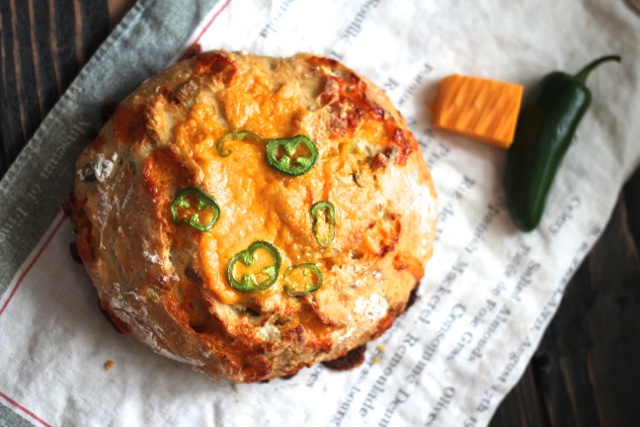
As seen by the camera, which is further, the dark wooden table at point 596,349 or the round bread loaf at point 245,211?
the dark wooden table at point 596,349

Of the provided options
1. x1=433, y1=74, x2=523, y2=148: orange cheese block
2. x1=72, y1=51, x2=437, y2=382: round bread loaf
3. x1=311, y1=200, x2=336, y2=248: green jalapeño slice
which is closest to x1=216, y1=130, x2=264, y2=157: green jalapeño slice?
x1=72, y1=51, x2=437, y2=382: round bread loaf

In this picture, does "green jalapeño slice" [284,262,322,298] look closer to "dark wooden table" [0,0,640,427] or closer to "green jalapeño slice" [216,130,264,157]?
"green jalapeño slice" [216,130,264,157]

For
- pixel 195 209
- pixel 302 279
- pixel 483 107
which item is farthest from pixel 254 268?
pixel 483 107

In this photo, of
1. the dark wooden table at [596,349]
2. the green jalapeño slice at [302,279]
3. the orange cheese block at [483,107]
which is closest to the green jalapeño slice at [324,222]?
the green jalapeño slice at [302,279]


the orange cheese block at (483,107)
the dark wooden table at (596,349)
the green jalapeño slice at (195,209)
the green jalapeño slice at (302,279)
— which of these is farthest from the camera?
the dark wooden table at (596,349)

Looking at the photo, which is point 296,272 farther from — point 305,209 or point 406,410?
point 406,410

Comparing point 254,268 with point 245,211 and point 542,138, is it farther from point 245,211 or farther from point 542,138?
point 542,138

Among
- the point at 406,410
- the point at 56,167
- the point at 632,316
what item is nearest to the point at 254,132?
the point at 56,167

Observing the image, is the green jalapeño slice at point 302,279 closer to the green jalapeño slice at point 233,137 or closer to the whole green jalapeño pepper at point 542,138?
the green jalapeño slice at point 233,137
